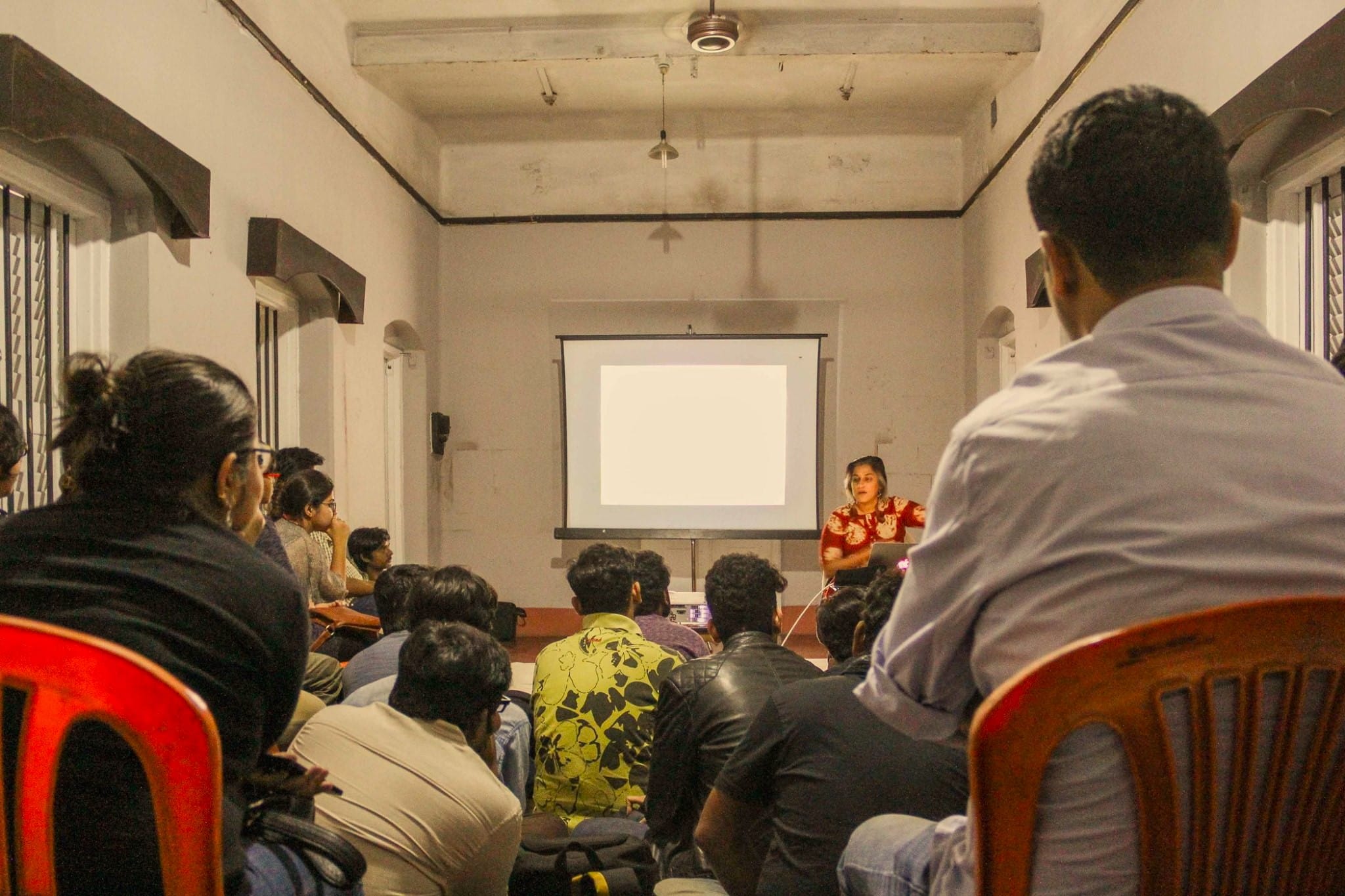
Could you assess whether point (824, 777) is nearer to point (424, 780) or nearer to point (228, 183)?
point (424, 780)

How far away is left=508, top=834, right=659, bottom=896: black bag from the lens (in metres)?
1.73

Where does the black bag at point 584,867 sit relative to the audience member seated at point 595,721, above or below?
below

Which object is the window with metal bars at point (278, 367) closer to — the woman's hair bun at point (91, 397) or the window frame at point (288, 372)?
the window frame at point (288, 372)

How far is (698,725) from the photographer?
1703 mm

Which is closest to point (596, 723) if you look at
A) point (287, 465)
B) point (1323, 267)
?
point (287, 465)

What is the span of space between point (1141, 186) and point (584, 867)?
4.82 feet

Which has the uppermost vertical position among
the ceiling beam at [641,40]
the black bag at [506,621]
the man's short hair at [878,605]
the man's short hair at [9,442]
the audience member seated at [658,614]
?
the ceiling beam at [641,40]

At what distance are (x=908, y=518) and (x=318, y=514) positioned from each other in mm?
2593

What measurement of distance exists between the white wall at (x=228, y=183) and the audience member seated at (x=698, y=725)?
2193mm

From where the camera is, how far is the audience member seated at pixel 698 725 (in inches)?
66.3

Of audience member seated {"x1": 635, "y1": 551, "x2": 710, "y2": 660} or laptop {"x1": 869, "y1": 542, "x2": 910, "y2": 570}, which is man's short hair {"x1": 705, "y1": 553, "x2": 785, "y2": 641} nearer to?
audience member seated {"x1": 635, "y1": 551, "x2": 710, "y2": 660}

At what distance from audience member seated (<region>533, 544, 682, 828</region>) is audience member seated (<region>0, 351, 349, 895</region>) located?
42.1 inches

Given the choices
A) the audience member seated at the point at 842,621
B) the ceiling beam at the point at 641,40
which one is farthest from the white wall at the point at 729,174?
the audience member seated at the point at 842,621

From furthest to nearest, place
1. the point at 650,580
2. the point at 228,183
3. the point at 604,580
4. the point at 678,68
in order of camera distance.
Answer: the point at 678,68
the point at 228,183
the point at 650,580
the point at 604,580
